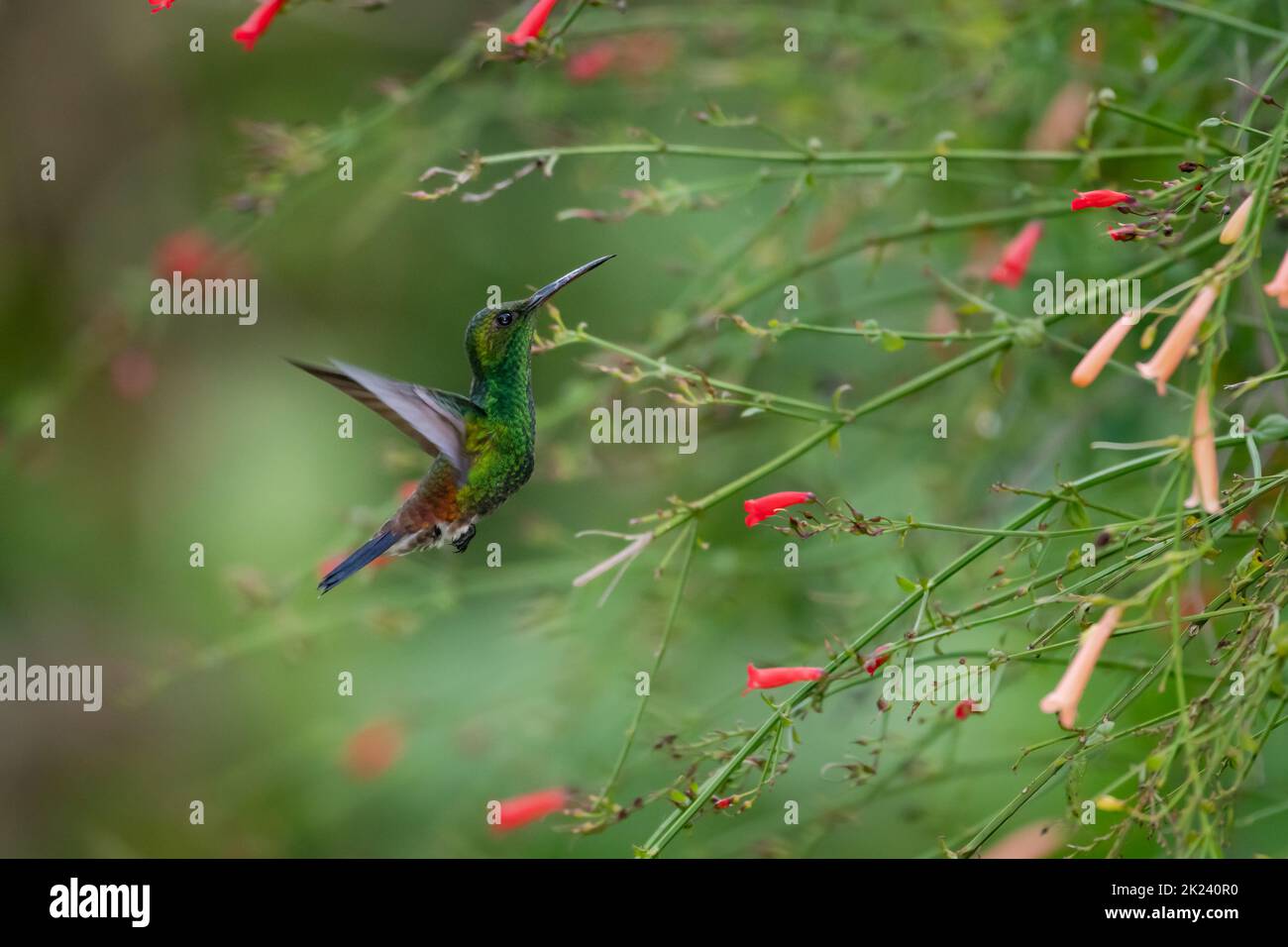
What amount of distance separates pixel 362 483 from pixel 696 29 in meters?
2.76

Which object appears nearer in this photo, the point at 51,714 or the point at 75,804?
the point at 75,804

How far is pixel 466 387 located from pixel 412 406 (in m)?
2.97

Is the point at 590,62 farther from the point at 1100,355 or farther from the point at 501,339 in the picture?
the point at 1100,355

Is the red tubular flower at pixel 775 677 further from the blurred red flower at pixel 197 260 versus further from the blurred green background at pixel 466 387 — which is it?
the blurred red flower at pixel 197 260

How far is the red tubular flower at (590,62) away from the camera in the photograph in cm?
292

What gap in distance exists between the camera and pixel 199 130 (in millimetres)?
5223

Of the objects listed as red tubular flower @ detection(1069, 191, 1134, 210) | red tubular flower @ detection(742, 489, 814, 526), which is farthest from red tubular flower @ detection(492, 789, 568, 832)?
red tubular flower @ detection(1069, 191, 1134, 210)

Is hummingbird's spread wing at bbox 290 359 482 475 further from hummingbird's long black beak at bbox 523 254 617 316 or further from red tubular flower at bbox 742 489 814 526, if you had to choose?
red tubular flower at bbox 742 489 814 526

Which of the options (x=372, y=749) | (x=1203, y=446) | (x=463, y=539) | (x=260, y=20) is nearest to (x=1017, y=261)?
(x=463, y=539)

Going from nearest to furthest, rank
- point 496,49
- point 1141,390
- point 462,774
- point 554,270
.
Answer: point 496,49 < point 1141,390 < point 462,774 < point 554,270

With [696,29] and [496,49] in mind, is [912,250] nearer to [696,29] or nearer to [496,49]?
[696,29]

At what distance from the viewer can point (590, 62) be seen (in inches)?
115

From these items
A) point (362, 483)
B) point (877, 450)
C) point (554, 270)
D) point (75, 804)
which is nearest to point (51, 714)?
point (75, 804)

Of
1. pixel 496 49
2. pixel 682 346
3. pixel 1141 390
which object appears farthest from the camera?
pixel 1141 390
